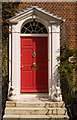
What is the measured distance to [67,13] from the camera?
6543 mm

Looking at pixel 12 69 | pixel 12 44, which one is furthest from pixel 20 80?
pixel 12 44

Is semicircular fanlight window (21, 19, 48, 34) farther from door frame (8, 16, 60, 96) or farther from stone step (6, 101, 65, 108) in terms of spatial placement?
stone step (6, 101, 65, 108)

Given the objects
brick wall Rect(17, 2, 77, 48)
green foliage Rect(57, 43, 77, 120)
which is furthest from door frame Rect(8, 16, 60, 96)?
brick wall Rect(17, 2, 77, 48)

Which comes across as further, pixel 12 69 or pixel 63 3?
pixel 63 3

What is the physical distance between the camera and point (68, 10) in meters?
6.56

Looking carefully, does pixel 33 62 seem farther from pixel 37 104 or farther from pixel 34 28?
pixel 37 104

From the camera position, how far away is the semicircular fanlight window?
222 inches

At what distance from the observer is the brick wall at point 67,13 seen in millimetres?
6512

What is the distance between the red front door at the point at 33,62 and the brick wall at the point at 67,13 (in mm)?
1429

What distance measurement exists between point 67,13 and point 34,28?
190 cm

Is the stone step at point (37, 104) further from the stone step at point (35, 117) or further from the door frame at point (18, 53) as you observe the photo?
the door frame at point (18, 53)

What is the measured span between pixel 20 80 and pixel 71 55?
2351 mm

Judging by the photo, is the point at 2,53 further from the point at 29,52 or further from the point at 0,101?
the point at 0,101

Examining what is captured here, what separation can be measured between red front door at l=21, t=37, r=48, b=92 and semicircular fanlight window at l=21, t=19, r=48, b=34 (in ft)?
0.89
